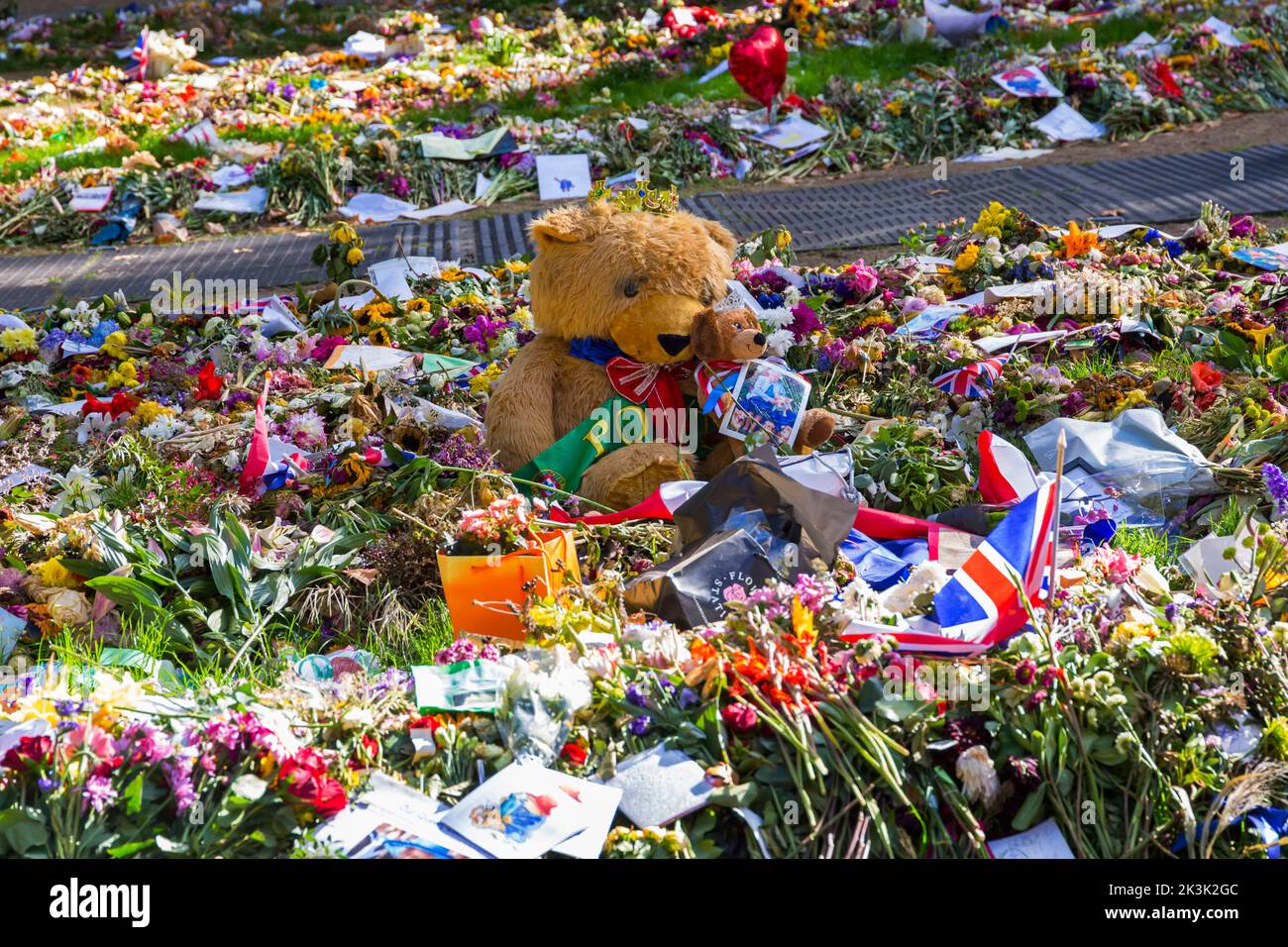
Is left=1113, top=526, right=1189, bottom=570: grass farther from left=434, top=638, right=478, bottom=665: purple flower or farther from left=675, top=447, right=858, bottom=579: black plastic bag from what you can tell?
left=434, top=638, right=478, bottom=665: purple flower

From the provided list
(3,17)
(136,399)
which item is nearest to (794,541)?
(136,399)

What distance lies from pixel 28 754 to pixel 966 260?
437 centimetres

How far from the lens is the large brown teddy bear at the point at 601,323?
3.64 metres

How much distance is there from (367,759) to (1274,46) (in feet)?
31.9

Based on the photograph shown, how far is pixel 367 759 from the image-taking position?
7.97ft

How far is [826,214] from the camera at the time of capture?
290 inches

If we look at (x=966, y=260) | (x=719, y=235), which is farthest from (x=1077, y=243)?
(x=719, y=235)

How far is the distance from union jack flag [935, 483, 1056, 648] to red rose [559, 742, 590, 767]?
0.80 metres

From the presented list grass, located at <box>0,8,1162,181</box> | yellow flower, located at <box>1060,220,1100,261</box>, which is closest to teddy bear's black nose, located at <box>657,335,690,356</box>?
yellow flower, located at <box>1060,220,1100,261</box>

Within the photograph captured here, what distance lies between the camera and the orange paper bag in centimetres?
301

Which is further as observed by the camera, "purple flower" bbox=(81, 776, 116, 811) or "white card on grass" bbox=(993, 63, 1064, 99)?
"white card on grass" bbox=(993, 63, 1064, 99)

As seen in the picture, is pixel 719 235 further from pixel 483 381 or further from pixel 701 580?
pixel 701 580

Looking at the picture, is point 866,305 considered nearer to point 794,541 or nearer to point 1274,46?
point 794,541

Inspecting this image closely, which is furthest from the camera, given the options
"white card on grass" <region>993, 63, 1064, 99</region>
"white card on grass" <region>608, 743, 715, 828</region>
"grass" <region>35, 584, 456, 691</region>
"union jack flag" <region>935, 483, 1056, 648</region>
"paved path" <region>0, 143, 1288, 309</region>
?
"white card on grass" <region>993, 63, 1064, 99</region>
